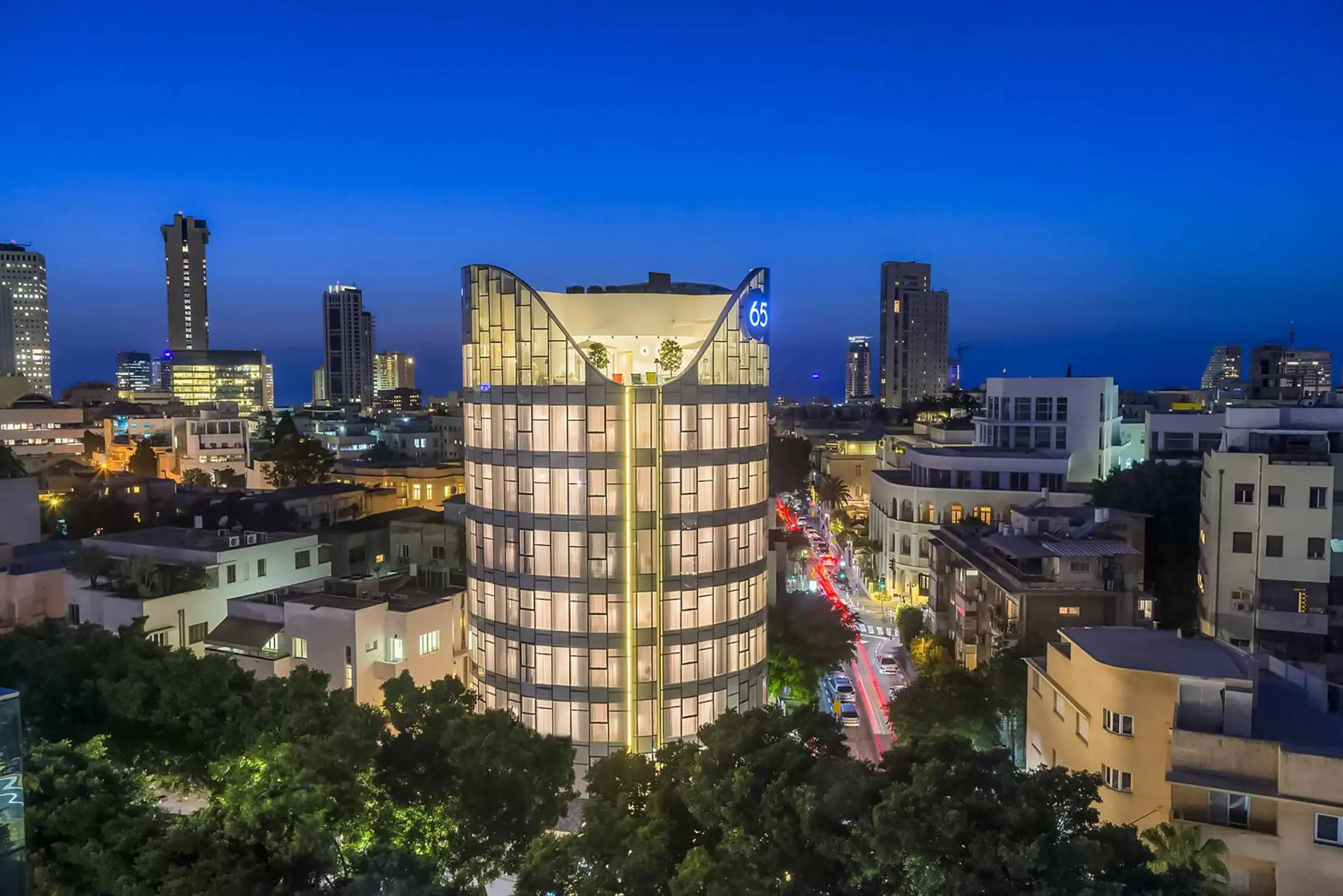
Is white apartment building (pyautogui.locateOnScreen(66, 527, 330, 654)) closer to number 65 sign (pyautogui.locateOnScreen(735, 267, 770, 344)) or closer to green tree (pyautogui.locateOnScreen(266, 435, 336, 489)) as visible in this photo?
number 65 sign (pyautogui.locateOnScreen(735, 267, 770, 344))

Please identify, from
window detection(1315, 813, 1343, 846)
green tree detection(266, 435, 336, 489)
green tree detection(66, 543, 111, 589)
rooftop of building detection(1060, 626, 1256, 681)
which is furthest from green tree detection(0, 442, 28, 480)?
window detection(1315, 813, 1343, 846)

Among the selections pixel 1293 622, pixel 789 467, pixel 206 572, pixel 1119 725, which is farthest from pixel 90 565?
pixel 789 467

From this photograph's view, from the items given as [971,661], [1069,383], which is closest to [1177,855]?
[971,661]

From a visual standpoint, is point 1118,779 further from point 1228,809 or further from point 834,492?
point 834,492

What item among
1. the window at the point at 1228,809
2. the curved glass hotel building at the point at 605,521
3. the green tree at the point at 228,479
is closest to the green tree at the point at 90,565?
the curved glass hotel building at the point at 605,521

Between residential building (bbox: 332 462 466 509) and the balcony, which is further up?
residential building (bbox: 332 462 466 509)

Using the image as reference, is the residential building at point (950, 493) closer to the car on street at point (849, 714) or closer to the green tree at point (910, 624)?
the green tree at point (910, 624)
